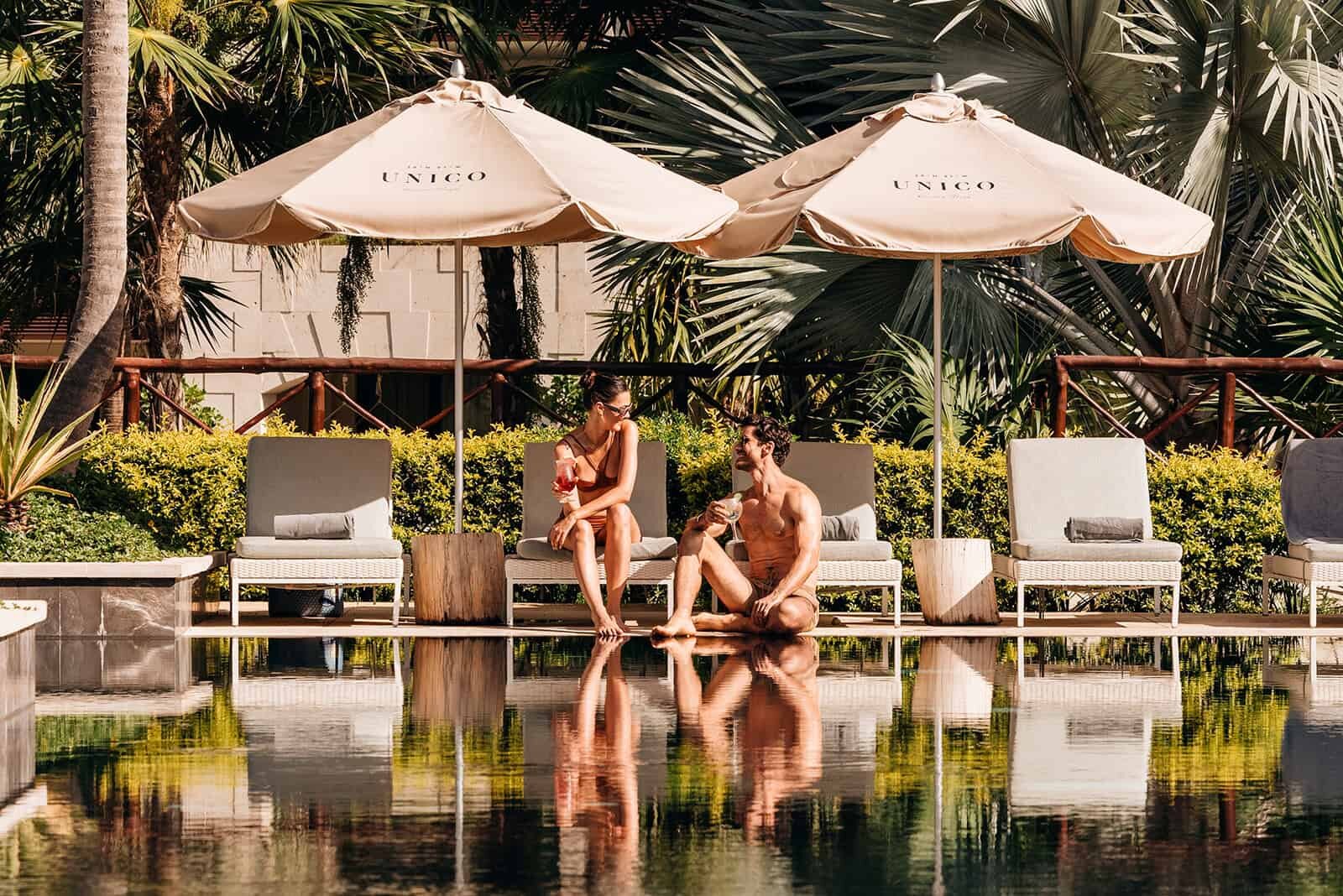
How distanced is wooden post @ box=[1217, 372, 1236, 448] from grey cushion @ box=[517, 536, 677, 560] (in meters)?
4.20

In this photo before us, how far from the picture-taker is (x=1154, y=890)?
4.80 metres

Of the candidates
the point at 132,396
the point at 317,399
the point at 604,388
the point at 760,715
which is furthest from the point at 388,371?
the point at 760,715

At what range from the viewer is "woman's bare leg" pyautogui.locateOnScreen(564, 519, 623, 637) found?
10805 mm

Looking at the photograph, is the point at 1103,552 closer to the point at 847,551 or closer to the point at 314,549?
the point at 847,551

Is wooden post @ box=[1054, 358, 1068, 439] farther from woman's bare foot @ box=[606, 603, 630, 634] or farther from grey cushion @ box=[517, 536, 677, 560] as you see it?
woman's bare foot @ box=[606, 603, 630, 634]

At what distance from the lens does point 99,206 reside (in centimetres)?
1252

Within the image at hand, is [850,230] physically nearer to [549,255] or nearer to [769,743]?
[769,743]

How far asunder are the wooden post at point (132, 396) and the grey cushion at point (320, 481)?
1.78 meters

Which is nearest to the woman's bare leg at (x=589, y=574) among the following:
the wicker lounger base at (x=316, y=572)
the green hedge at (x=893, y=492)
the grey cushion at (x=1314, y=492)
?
the wicker lounger base at (x=316, y=572)

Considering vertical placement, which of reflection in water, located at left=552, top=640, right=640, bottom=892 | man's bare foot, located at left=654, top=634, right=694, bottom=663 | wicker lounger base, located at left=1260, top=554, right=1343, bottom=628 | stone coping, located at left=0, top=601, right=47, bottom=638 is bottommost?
reflection in water, located at left=552, top=640, right=640, bottom=892

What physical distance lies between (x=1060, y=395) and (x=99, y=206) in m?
6.24

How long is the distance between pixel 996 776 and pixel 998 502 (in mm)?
6228

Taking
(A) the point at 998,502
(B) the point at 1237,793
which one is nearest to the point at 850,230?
(A) the point at 998,502

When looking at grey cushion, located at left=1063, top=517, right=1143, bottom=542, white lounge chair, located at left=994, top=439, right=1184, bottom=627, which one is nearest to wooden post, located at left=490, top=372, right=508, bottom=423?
white lounge chair, located at left=994, top=439, right=1184, bottom=627
